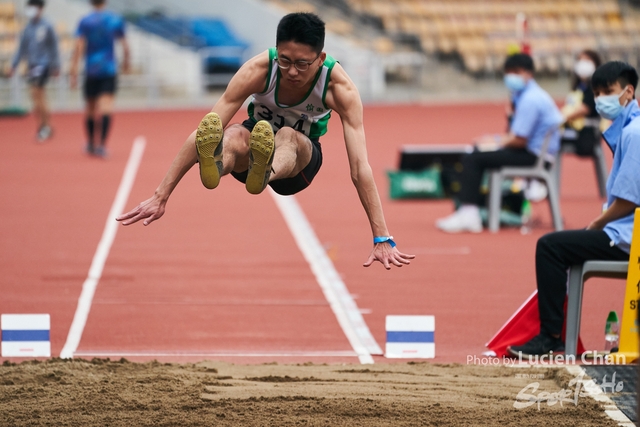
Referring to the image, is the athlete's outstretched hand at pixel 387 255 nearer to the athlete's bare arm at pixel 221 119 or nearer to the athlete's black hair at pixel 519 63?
the athlete's bare arm at pixel 221 119

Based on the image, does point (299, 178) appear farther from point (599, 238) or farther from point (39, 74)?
point (39, 74)

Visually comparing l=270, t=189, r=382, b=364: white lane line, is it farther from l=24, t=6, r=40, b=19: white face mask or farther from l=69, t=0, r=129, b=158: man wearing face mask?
l=24, t=6, r=40, b=19: white face mask

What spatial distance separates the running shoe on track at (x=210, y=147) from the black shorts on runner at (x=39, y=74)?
11010mm

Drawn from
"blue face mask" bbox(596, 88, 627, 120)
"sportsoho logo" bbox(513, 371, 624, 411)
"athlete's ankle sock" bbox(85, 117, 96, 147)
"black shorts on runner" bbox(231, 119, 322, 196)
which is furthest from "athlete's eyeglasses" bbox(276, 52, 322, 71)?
"athlete's ankle sock" bbox(85, 117, 96, 147)

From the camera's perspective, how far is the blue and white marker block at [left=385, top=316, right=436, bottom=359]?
6262 mm

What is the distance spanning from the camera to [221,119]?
5.37m

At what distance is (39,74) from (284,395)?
11.2m

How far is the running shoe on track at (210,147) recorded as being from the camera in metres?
5.08

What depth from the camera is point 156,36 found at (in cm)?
2352

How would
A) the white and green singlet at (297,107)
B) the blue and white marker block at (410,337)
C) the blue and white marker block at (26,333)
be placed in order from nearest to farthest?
the white and green singlet at (297,107), the blue and white marker block at (26,333), the blue and white marker block at (410,337)

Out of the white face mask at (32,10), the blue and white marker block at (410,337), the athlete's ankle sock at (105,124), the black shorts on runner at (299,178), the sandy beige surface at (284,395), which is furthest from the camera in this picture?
the white face mask at (32,10)

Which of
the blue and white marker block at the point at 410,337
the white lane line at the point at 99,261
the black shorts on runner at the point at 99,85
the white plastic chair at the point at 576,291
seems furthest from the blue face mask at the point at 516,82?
the black shorts on runner at the point at 99,85

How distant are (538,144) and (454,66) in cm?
1517

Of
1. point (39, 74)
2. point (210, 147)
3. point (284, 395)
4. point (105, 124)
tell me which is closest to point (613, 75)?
point (210, 147)
